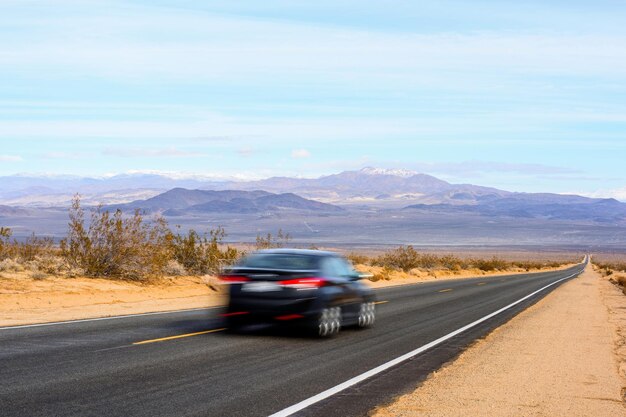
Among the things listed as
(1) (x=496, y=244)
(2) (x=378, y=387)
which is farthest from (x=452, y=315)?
(1) (x=496, y=244)

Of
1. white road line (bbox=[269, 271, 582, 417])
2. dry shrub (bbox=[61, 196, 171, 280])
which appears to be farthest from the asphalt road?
dry shrub (bbox=[61, 196, 171, 280])

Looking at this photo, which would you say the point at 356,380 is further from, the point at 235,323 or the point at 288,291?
the point at 235,323

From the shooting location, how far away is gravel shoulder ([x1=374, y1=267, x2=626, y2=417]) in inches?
350

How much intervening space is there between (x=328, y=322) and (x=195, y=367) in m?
4.06

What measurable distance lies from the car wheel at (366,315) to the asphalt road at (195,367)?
0.27 m

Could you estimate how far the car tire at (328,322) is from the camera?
46.0 ft

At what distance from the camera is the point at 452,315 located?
68.5 ft

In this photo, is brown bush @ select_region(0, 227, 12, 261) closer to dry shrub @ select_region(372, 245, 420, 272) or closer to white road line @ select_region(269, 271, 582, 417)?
white road line @ select_region(269, 271, 582, 417)

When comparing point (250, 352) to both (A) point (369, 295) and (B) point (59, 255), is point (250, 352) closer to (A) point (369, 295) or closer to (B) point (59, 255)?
(A) point (369, 295)

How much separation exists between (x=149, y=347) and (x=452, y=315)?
1055 centimetres

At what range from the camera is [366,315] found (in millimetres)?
16281

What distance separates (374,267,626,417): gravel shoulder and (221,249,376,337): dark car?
256 centimetres

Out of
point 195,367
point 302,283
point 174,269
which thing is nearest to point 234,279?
point 302,283

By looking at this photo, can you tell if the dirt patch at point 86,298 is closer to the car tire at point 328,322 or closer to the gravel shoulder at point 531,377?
the car tire at point 328,322
